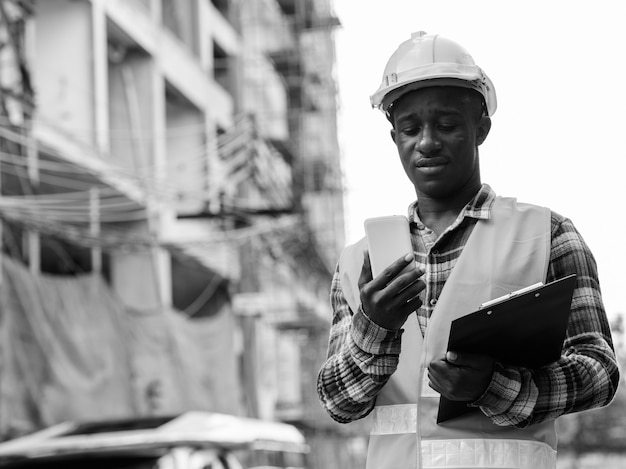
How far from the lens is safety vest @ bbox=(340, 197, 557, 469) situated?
266cm

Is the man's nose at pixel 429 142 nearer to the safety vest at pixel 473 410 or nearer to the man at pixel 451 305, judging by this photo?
the man at pixel 451 305

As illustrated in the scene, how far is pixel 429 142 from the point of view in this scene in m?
2.76

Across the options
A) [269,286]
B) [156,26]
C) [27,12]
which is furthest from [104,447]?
[269,286]

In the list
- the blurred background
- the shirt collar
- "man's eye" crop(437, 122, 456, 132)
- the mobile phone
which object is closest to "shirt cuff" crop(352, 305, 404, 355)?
the mobile phone

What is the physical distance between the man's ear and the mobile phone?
0.32 meters

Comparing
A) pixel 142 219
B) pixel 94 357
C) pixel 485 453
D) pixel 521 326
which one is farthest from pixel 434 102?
pixel 142 219

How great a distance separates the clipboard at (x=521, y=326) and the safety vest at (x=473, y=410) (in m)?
0.17

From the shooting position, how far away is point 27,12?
1358 cm

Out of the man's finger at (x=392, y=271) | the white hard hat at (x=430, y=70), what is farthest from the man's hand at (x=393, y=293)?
the white hard hat at (x=430, y=70)

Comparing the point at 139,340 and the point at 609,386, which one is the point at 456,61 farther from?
the point at 139,340

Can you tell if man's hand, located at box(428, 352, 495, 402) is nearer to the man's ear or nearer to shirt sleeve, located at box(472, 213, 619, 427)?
shirt sleeve, located at box(472, 213, 619, 427)

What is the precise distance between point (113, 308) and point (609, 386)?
1329 cm

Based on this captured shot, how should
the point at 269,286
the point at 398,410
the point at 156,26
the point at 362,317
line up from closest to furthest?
the point at 362,317 < the point at 398,410 < the point at 156,26 < the point at 269,286

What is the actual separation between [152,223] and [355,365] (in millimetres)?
18017
